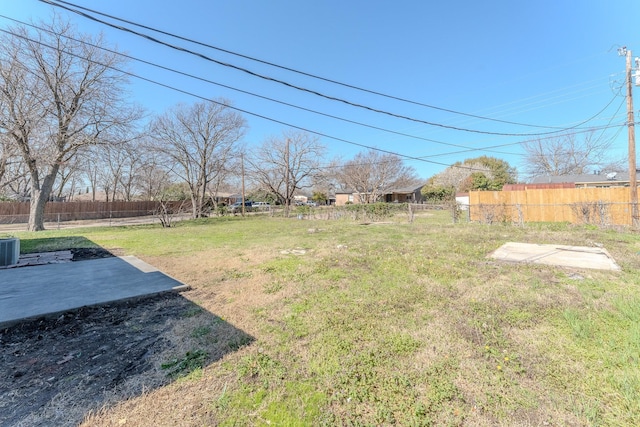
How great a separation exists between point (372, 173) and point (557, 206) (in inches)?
786

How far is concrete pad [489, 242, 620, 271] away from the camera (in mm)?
5426

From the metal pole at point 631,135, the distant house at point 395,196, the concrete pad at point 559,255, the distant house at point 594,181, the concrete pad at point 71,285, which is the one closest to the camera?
the concrete pad at point 71,285

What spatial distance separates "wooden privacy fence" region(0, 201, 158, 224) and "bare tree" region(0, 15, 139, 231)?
24.8 feet

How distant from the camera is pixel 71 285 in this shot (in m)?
4.60

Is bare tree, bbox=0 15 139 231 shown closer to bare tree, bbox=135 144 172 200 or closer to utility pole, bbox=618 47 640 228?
bare tree, bbox=135 144 172 200

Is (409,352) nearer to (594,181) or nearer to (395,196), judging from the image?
(594,181)

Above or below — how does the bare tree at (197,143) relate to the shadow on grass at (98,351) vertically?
above

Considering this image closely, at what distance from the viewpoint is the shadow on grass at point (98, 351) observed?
1970 millimetres

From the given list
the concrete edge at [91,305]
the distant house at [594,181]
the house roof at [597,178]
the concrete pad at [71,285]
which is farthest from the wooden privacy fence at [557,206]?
the house roof at [597,178]

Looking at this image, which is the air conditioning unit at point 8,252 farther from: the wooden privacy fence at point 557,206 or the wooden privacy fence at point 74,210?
the wooden privacy fence at point 557,206

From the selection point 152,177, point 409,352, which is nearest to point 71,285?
point 409,352

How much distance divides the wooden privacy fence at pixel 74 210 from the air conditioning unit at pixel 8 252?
1569cm

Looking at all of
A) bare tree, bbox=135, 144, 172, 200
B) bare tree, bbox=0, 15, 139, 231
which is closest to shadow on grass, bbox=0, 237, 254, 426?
bare tree, bbox=0, 15, 139, 231

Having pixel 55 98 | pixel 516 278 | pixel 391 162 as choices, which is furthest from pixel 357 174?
pixel 516 278
